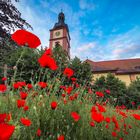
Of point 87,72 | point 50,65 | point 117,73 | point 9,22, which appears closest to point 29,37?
point 50,65

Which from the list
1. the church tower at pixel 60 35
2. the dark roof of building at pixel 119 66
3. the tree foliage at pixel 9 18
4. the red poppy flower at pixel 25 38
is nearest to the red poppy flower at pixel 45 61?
the red poppy flower at pixel 25 38

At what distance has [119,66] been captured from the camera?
32.0 meters

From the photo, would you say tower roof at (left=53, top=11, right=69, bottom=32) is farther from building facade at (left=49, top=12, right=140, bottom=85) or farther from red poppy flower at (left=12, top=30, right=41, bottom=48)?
red poppy flower at (left=12, top=30, right=41, bottom=48)

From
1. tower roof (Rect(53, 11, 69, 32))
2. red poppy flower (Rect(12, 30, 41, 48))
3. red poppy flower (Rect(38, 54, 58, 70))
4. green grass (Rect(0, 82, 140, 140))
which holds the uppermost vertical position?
tower roof (Rect(53, 11, 69, 32))

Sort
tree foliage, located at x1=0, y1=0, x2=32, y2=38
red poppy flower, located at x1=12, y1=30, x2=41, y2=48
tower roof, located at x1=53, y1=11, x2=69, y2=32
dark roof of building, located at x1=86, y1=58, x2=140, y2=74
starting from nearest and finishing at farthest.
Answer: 1. red poppy flower, located at x1=12, y1=30, x2=41, y2=48
2. tree foliage, located at x1=0, y1=0, x2=32, y2=38
3. dark roof of building, located at x1=86, y1=58, x2=140, y2=74
4. tower roof, located at x1=53, y1=11, x2=69, y2=32

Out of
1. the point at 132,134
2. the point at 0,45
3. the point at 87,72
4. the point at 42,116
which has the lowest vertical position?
the point at 132,134

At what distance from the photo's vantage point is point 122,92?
16062 millimetres

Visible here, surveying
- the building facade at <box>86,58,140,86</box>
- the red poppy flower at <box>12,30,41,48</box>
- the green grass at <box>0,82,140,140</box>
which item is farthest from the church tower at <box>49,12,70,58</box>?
the red poppy flower at <box>12,30,41,48</box>

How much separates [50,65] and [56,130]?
0.74 meters

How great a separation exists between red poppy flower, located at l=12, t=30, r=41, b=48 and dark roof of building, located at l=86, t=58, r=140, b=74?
92.0 feet

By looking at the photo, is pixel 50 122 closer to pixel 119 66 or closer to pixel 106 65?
pixel 119 66

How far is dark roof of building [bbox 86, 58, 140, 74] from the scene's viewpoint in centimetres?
2866

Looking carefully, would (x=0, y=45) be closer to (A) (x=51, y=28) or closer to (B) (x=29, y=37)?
(B) (x=29, y=37)

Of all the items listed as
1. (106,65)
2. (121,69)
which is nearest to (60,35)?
(106,65)
